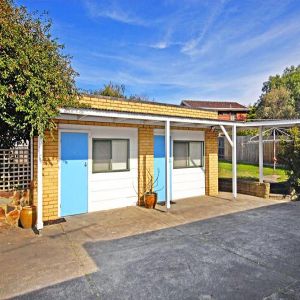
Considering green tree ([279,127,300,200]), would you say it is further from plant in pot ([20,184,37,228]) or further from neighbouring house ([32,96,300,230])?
plant in pot ([20,184,37,228])

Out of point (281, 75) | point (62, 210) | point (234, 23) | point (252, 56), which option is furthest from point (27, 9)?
point (281, 75)

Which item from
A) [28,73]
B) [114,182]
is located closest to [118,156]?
[114,182]

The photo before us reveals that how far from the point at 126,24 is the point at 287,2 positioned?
6338mm

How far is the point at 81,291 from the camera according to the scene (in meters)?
3.57

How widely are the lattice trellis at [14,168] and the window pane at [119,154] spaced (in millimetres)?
2558

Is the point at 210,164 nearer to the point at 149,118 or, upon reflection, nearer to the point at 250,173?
the point at 149,118

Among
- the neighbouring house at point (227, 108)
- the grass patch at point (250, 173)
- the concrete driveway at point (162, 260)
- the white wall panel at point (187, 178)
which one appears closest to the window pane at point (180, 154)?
the white wall panel at point (187, 178)

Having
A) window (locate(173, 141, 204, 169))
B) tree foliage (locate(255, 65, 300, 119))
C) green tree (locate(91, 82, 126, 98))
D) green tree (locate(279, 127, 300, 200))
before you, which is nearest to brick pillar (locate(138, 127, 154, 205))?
window (locate(173, 141, 204, 169))

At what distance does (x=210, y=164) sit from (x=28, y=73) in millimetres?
7659

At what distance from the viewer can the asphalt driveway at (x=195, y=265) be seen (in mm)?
3543

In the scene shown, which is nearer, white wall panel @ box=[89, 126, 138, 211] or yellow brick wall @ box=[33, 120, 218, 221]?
yellow brick wall @ box=[33, 120, 218, 221]

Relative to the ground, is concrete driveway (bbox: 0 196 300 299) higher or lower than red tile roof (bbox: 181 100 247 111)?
lower

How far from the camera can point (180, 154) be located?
1014 cm

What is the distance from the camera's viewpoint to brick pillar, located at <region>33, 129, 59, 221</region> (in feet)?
23.0
